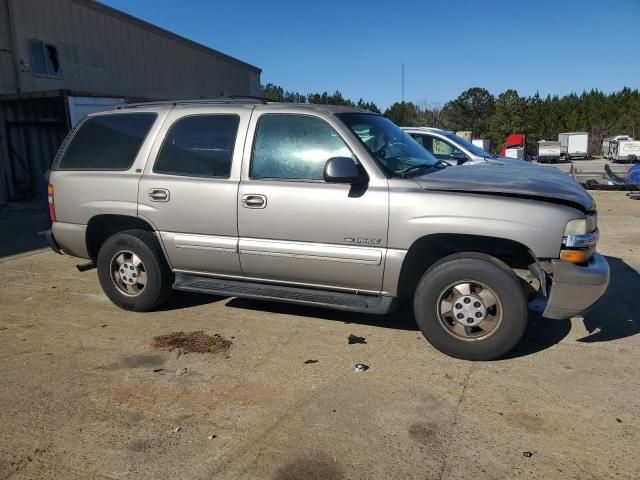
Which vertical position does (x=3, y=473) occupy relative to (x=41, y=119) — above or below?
below

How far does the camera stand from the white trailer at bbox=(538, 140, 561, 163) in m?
42.3

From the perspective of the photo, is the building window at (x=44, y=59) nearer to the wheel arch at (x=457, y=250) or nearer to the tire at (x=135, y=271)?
the tire at (x=135, y=271)

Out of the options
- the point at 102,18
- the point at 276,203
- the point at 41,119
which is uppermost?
the point at 102,18

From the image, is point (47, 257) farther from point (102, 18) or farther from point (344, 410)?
point (102, 18)

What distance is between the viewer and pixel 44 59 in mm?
15008

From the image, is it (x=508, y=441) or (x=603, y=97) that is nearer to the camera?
(x=508, y=441)

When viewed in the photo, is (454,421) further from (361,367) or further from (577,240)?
(577,240)

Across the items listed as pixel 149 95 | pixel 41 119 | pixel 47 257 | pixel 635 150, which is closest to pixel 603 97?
pixel 635 150

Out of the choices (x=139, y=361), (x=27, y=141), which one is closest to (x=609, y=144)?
(x=27, y=141)

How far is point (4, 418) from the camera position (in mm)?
3227

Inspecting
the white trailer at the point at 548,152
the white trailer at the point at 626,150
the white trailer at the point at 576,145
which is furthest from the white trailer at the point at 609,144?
the white trailer at the point at 548,152

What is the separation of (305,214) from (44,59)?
46.8 feet

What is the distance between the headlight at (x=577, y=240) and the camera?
11.9 feet

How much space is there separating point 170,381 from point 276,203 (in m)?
1.60
